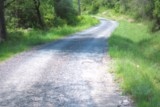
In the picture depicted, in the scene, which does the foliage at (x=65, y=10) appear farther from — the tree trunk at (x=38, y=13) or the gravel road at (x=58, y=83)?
the gravel road at (x=58, y=83)

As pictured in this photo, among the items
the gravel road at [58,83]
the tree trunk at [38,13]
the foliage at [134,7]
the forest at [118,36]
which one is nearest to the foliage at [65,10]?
the forest at [118,36]

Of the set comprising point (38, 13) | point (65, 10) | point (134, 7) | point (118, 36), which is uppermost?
point (38, 13)

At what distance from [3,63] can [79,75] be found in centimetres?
455

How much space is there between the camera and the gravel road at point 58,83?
8992 mm

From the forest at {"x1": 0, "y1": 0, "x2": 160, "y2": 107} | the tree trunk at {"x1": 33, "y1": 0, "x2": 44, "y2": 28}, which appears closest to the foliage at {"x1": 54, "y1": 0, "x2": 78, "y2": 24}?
the forest at {"x1": 0, "y1": 0, "x2": 160, "y2": 107}

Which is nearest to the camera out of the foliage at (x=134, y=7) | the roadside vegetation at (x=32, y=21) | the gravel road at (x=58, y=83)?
the gravel road at (x=58, y=83)

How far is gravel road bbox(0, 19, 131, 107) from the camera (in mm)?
8992

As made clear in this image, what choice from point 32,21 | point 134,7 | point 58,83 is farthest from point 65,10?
point 58,83

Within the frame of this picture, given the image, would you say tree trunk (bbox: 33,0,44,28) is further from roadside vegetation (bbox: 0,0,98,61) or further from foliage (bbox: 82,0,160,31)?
foliage (bbox: 82,0,160,31)

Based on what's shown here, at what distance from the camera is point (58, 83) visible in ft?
36.7

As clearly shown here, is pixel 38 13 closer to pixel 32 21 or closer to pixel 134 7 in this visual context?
pixel 32 21

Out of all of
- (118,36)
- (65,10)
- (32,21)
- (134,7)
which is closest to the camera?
(118,36)

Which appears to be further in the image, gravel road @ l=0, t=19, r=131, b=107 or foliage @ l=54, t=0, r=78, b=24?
foliage @ l=54, t=0, r=78, b=24

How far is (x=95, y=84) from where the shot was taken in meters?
10.9
